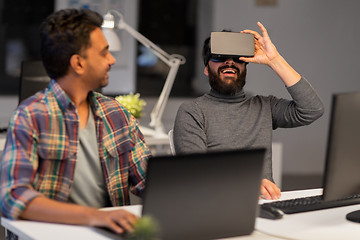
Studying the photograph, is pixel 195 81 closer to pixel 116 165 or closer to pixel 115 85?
pixel 115 85

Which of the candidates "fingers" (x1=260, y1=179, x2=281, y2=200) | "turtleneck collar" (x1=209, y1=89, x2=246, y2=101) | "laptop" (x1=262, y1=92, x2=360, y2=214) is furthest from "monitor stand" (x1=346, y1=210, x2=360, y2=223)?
"turtleneck collar" (x1=209, y1=89, x2=246, y2=101)

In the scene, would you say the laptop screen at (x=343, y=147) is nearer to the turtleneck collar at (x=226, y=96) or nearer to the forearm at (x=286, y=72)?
the forearm at (x=286, y=72)

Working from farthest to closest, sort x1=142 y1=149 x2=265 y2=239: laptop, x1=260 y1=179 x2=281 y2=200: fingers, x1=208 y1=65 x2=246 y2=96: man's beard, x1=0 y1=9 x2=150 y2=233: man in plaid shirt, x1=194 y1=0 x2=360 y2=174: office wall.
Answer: x1=194 y1=0 x2=360 y2=174: office wall
x1=208 y1=65 x2=246 y2=96: man's beard
x1=260 y1=179 x2=281 y2=200: fingers
x1=0 y1=9 x2=150 y2=233: man in plaid shirt
x1=142 y1=149 x2=265 y2=239: laptop

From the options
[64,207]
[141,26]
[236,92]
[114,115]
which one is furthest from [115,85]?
[64,207]

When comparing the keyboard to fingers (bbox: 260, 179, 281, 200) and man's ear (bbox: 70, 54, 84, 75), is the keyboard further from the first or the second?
man's ear (bbox: 70, 54, 84, 75)

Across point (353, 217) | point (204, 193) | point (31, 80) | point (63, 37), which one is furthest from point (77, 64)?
point (31, 80)

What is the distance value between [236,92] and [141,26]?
3.42 metres

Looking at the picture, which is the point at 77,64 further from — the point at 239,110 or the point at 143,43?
the point at 143,43

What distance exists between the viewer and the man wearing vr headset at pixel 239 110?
2814 mm

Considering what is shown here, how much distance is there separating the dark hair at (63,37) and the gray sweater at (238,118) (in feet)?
2.31

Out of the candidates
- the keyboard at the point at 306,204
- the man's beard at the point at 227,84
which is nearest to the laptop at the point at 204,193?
the keyboard at the point at 306,204

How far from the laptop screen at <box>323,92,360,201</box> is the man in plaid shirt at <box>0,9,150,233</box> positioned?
0.65 m

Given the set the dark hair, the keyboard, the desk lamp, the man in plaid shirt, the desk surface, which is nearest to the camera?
the desk surface

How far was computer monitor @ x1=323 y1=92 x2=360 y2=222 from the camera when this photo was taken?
2.08 metres
